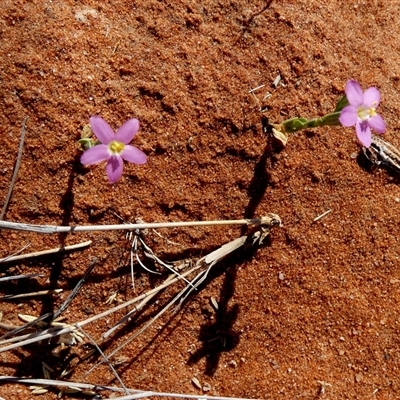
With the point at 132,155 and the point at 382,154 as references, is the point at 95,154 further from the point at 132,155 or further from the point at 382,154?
the point at 382,154

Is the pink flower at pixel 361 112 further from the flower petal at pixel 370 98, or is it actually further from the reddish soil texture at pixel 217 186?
the reddish soil texture at pixel 217 186

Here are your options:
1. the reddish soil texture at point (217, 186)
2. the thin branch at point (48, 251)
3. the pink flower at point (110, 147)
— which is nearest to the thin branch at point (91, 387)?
the reddish soil texture at point (217, 186)

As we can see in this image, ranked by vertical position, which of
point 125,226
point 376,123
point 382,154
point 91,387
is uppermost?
point 382,154

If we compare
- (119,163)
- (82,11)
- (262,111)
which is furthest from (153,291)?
(82,11)

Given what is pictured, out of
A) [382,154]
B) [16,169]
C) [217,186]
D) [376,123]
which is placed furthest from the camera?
[382,154]

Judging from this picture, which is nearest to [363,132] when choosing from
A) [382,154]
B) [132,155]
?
[382,154]

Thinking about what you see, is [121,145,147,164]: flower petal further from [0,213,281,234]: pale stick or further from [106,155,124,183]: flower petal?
[0,213,281,234]: pale stick

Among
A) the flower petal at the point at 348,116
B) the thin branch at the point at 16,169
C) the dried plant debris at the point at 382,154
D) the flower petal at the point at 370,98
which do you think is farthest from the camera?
the dried plant debris at the point at 382,154
